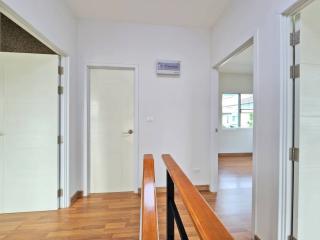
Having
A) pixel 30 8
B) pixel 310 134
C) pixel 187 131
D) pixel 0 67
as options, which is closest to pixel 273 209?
pixel 310 134

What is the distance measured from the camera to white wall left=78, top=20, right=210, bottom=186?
3.00 meters

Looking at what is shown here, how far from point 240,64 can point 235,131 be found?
2.12 m

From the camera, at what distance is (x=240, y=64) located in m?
5.04

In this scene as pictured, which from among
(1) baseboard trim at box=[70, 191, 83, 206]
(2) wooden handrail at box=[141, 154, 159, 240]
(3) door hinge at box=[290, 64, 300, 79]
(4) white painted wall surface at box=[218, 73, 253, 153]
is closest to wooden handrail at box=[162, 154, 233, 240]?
(2) wooden handrail at box=[141, 154, 159, 240]

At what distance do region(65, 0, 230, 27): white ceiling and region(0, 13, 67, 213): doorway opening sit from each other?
33.9 inches

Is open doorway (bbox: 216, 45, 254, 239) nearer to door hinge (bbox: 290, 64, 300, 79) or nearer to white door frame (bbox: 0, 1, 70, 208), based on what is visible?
door hinge (bbox: 290, 64, 300, 79)

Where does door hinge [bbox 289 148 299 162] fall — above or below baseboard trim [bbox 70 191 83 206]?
above

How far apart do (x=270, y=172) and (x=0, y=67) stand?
3.31 meters

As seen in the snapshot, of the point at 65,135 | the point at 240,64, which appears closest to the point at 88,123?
the point at 65,135

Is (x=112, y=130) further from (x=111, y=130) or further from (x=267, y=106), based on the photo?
(x=267, y=106)

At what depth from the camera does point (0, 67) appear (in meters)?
2.36

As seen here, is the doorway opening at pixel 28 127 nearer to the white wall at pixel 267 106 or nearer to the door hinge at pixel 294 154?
the white wall at pixel 267 106

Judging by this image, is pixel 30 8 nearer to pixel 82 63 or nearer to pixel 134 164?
pixel 82 63

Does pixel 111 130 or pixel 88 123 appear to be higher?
pixel 88 123
